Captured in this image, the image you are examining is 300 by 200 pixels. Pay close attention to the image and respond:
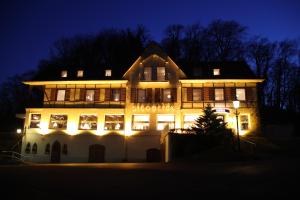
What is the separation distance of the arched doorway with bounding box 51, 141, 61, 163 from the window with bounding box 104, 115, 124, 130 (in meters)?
5.68

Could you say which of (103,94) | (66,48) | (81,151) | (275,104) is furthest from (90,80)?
(275,104)

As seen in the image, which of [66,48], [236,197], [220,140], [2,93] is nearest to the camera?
[236,197]

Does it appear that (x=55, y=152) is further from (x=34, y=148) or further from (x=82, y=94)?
(x=82, y=94)

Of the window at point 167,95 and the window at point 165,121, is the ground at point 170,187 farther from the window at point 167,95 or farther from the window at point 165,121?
the window at point 167,95

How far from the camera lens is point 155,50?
30.7 metres

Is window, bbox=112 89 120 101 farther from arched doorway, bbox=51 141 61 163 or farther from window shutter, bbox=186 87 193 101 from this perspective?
arched doorway, bbox=51 141 61 163

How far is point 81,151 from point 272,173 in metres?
22.2

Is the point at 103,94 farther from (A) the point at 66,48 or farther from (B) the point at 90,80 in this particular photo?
(A) the point at 66,48

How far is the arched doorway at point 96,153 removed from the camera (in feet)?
93.0

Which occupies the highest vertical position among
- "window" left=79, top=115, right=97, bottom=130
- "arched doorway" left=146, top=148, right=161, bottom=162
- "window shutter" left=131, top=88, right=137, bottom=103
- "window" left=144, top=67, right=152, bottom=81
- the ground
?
"window" left=144, top=67, right=152, bottom=81

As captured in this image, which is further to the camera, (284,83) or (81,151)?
(284,83)

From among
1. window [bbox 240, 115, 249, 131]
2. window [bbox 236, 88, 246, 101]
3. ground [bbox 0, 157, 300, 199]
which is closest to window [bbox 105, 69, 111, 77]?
window [bbox 236, 88, 246, 101]

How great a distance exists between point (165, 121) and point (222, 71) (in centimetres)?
935

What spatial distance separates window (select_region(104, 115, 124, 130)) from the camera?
29.2 m
